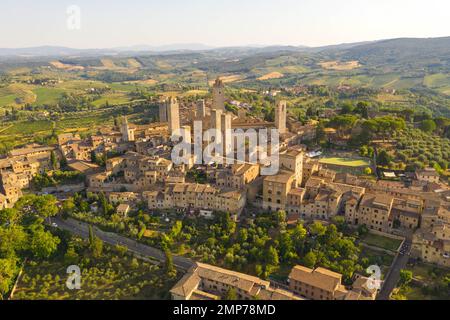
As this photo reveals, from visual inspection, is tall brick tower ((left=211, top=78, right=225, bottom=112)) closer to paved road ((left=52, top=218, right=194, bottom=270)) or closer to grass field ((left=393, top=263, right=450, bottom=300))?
paved road ((left=52, top=218, right=194, bottom=270))

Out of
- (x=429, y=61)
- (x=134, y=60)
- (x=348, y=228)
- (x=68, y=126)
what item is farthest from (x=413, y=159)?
(x=134, y=60)

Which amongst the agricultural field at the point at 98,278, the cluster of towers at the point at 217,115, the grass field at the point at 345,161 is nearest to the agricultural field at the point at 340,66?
the cluster of towers at the point at 217,115

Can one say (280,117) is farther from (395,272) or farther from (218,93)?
(395,272)

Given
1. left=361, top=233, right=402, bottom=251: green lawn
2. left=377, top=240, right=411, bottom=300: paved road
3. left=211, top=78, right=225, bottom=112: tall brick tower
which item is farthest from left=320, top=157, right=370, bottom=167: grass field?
left=211, top=78, right=225, bottom=112: tall brick tower

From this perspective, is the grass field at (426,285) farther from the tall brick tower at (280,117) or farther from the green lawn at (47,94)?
the green lawn at (47,94)

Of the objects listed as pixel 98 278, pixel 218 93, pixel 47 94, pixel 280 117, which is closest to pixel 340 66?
pixel 47 94

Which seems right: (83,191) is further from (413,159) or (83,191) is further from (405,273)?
(413,159)

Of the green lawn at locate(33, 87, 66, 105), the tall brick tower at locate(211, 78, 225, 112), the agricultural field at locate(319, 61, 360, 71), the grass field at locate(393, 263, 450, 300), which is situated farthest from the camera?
the agricultural field at locate(319, 61, 360, 71)
